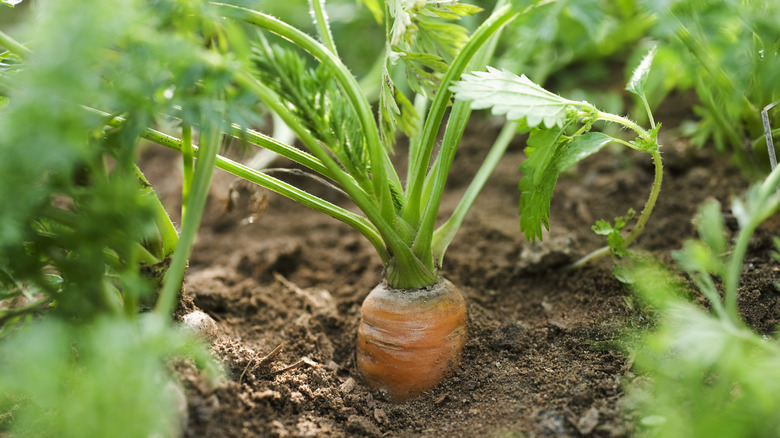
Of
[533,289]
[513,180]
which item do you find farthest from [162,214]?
[513,180]

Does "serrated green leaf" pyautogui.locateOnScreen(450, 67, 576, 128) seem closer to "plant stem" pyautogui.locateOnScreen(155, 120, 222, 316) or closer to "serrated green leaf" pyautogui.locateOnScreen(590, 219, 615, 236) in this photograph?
"serrated green leaf" pyautogui.locateOnScreen(590, 219, 615, 236)

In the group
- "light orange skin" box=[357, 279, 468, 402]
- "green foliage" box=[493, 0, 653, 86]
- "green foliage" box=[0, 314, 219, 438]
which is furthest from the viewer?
"green foliage" box=[493, 0, 653, 86]

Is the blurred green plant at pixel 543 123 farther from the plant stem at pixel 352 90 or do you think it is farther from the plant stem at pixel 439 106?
the plant stem at pixel 352 90

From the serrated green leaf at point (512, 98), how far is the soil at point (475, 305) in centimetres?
54

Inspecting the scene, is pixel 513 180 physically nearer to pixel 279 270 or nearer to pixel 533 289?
pixel 533 289

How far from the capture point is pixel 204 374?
1.02m

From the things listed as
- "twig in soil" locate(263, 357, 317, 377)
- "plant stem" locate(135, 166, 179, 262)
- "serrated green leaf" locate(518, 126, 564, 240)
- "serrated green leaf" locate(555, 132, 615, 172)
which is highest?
"serrated green leaf" locate(555, 132, 615, 172)

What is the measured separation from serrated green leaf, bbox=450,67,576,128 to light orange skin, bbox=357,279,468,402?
0.47 metres

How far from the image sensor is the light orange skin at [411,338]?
4.21 ft

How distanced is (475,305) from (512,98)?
654 mm

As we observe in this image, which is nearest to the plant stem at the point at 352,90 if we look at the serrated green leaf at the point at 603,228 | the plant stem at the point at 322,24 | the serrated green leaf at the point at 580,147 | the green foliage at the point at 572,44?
the plant stem at the point at 322,24

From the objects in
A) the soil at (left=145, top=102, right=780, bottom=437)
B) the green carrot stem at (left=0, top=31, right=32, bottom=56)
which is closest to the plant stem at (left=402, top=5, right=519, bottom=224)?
the soil at (left=145, top=102, right=780, bottom=437)

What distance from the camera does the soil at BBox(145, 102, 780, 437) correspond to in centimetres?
111

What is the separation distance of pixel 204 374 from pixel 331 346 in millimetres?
484
